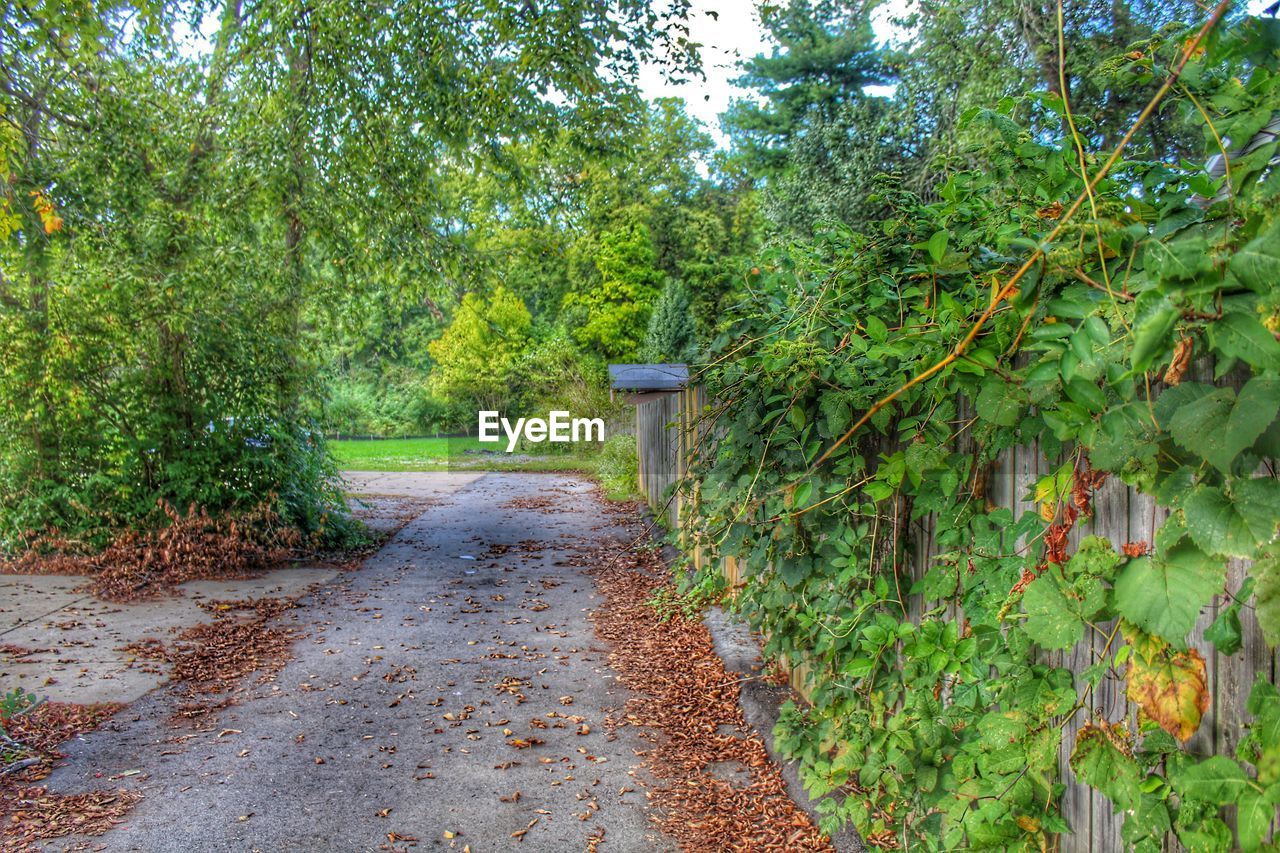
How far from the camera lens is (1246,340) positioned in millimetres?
1272

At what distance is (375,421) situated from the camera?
38.8 metres

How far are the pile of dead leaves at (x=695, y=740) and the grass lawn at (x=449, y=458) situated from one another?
51.7 ft

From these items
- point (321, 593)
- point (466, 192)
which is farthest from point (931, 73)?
point (321, 593)

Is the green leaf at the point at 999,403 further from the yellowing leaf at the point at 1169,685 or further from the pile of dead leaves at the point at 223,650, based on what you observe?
the pile of dead leaves at the point at 223,650

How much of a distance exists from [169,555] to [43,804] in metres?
5.39

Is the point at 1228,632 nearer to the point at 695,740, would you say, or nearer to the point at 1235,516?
the point at 1235,516

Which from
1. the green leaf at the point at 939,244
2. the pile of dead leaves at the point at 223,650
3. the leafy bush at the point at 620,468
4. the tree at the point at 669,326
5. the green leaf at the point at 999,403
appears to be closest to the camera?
the green leaf at the point at 999,403

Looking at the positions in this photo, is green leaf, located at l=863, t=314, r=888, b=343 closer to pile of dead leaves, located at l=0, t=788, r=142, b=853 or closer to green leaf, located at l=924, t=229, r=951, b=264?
green leaf, located at l=924, t=229, r=951, b=264

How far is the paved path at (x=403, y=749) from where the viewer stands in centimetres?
356

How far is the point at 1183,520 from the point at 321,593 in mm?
7862

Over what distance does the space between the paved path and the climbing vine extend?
119 cm

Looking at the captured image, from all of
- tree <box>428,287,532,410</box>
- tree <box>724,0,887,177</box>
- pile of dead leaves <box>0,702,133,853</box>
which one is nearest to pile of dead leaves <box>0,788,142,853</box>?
pile of dead leaves <box>0,702,133,853</box>

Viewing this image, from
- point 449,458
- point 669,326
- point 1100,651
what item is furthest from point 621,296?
point 1100,651

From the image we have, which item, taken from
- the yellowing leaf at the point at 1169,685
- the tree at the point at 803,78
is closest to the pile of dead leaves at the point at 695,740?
the yellowing leaf at the point at 1169,685
